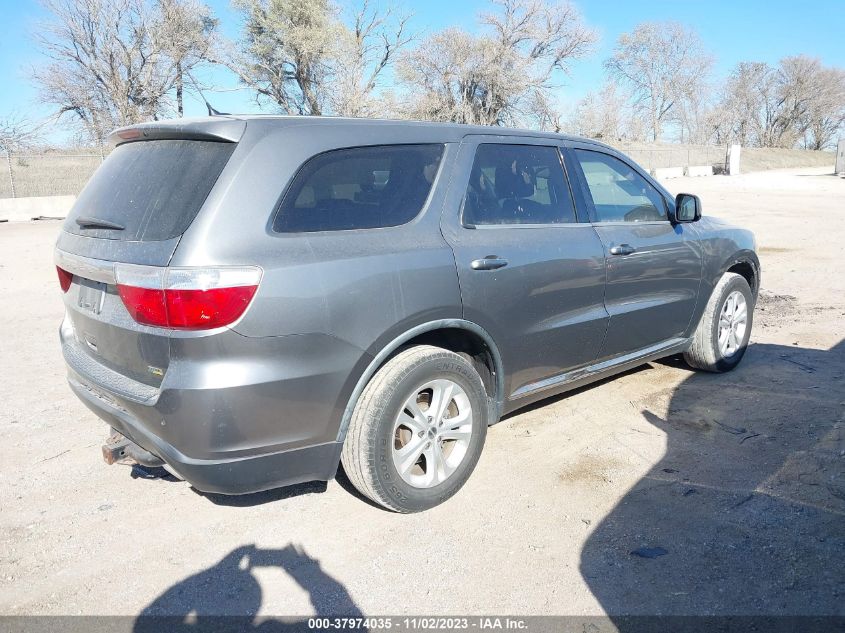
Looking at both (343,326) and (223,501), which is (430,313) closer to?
(343,326)

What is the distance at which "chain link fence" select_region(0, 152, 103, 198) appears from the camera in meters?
22.1

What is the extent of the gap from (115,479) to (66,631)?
1263 millimetres

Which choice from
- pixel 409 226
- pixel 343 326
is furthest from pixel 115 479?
pixel 409 226

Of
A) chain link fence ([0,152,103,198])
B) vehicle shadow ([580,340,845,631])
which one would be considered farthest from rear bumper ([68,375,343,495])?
chain link fence ([0,152,103,198])

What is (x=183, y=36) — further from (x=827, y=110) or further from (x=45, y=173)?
(x=827, y=110)

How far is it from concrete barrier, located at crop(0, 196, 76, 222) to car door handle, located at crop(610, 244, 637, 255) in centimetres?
2080

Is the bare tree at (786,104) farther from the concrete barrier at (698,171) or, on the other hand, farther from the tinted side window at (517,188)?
the tinted side window at (517,188)

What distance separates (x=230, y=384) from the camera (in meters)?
2.61

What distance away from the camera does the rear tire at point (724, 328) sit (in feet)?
16.6

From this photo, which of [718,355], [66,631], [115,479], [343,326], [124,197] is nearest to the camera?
[66,631]

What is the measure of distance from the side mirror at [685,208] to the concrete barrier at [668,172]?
39.5 meters

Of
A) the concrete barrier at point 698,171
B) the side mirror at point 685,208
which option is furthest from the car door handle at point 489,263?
the concrete barrier at point 698,171

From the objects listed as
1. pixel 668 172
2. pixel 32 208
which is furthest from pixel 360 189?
pixel 668 172

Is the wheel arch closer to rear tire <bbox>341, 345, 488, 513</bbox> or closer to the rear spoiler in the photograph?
rear tire <bbox>341, 345, 488, 513</bbox>
